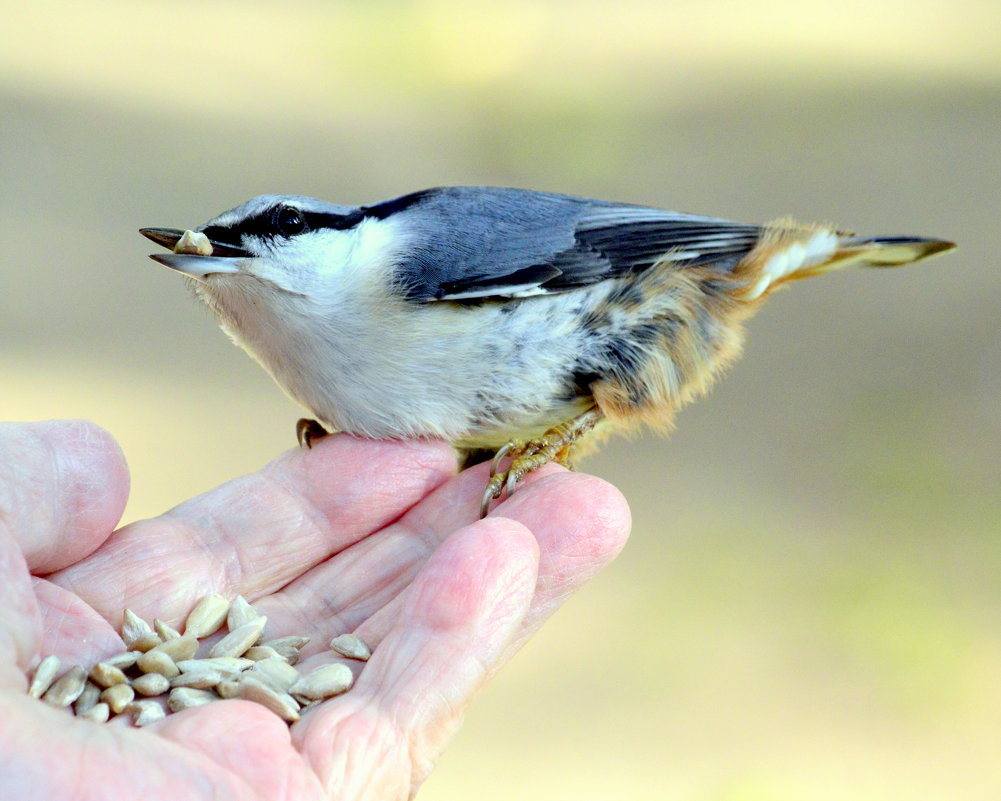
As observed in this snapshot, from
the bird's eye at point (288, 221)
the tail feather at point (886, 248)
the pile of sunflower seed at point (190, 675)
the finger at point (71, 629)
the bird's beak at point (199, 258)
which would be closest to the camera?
the pile of sunflower seed at point (190, 675)

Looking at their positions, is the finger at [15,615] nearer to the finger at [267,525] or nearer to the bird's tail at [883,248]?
the finger at [267,525]

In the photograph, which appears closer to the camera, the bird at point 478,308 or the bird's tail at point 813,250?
the bird at point 478,308

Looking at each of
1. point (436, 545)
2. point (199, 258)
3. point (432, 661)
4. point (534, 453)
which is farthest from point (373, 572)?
point (199, 258)

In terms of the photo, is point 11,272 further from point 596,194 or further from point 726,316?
point 726,316

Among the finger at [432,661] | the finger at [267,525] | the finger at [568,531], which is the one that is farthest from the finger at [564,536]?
the finger at [267,525]

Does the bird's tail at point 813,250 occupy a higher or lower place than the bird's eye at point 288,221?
higher

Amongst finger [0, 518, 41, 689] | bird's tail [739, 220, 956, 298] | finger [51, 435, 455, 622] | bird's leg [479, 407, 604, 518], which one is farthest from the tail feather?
finger [0, 518, 41, 689]

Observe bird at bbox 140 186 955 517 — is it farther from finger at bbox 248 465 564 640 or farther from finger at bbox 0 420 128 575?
finger at bbox 0 420 128 575

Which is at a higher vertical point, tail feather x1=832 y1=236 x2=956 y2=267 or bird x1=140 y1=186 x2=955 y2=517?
tail feather x1=832 y1=236 x2=956 y2=267
